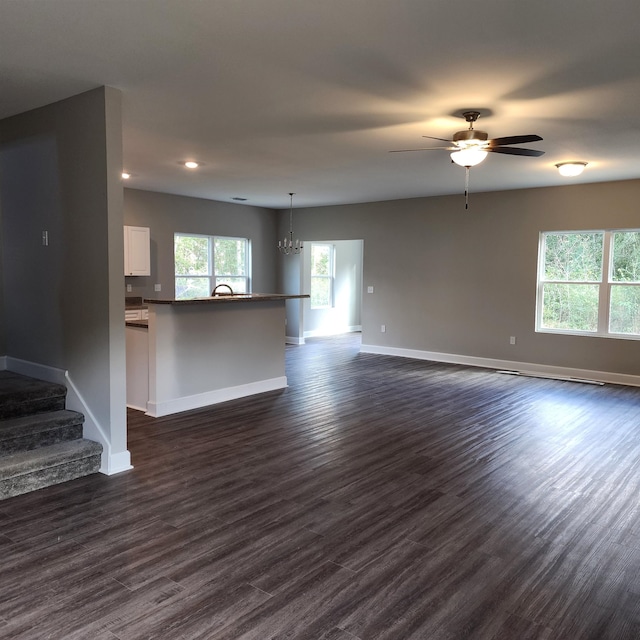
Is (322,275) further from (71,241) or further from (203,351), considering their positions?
(71,241)

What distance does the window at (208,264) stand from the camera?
856 centimetres

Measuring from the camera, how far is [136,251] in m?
7.39

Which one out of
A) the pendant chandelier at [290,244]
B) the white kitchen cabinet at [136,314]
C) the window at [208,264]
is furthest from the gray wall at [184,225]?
the white kitchen cabinet at [136,314]

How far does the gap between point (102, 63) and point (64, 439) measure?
8.25ft

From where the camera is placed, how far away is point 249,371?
5.99m

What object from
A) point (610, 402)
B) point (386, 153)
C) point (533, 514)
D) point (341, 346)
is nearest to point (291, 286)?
point (341, 346)

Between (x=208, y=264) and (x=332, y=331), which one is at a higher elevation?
(x=208, y=264)

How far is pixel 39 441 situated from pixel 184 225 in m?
5.36

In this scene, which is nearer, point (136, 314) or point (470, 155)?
point (470, 155)

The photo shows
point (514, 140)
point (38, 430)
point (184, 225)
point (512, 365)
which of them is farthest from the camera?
point (184, 225)

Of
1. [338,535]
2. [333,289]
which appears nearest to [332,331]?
[333,289]

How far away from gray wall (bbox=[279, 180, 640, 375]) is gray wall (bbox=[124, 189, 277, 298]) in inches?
48.5

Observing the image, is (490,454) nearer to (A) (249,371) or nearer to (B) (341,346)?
(A) (249,371)

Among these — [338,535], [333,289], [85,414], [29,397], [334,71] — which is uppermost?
[334,71]
